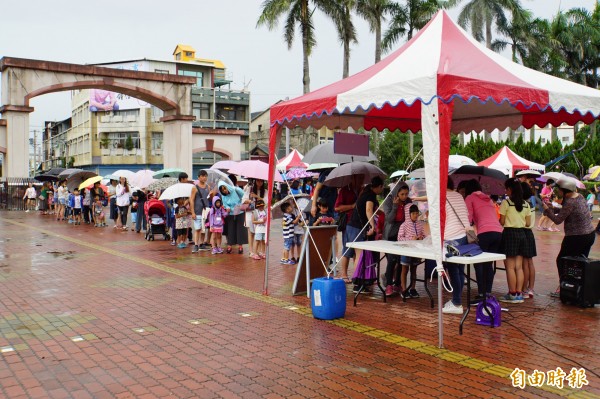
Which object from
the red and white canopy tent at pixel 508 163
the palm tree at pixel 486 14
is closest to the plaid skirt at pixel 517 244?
the red and white canopy tent at pixel 508 163

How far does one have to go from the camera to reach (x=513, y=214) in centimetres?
810

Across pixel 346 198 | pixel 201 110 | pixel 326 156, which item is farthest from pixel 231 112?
pixel 346 198

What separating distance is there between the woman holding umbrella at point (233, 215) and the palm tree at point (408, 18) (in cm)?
2691

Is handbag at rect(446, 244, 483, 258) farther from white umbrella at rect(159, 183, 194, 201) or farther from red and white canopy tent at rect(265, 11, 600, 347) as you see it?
white umbrella at rect(159, 183, 194, 201)

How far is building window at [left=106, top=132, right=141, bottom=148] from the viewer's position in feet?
200

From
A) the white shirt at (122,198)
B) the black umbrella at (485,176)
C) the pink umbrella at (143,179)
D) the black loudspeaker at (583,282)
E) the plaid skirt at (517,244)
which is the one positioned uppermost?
the pink umbrella at (143,179)

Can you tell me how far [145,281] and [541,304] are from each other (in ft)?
20.2

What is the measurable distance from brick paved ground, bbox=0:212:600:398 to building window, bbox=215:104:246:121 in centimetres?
5652

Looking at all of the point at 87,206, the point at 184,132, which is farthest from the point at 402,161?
the point at 87,206

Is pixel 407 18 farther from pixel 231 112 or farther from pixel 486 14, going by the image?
pixel 231 112

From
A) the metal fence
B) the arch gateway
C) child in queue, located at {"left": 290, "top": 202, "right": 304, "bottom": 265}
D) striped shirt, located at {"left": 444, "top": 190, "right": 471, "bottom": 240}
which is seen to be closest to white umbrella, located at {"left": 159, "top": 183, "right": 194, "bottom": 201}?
child in queue, located at {"left": 290, "top": 202, "right": 304, "bottom": 265}

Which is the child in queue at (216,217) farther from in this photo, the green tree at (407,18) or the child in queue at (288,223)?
the green tree at (407,18)

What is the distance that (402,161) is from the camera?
3469 centimetres

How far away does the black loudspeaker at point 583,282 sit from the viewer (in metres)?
7.67
